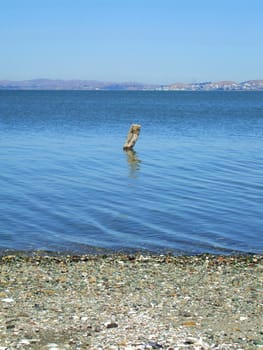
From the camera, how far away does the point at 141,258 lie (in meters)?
15.0

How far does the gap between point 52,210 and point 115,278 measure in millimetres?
8032

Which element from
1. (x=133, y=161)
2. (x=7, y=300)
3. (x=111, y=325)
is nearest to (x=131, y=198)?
(x=133, y=161)

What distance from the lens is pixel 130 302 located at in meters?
11.0

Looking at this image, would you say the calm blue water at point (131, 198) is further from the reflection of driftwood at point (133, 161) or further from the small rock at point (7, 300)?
the small rock at point (7, 300)

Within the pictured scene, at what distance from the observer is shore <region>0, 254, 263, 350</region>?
914 centimetres

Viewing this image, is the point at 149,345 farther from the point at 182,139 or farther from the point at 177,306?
the point at 182,139

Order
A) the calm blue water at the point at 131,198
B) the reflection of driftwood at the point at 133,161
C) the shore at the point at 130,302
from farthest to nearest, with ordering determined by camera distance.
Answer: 1. the reflection of driftwood at the point at 133,161
2. the calm blue water at the point at 131,198
3. the shore at the point at 130,302

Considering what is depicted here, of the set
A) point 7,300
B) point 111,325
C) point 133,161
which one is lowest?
point 133,161

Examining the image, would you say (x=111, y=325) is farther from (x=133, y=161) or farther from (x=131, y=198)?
(x=133, y=161)

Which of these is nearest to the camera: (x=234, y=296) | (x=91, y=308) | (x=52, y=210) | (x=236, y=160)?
(x=91, y=308)

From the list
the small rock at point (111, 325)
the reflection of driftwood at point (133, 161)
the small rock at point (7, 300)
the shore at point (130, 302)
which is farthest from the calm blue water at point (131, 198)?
the small rock at point (111, 325)

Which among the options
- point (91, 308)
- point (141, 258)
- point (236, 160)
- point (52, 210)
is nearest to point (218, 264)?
point (141, 258)

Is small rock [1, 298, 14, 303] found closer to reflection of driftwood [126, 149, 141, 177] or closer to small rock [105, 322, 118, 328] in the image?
small rock [105, 322, 118, 328]

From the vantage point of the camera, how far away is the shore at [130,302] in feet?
30.0
